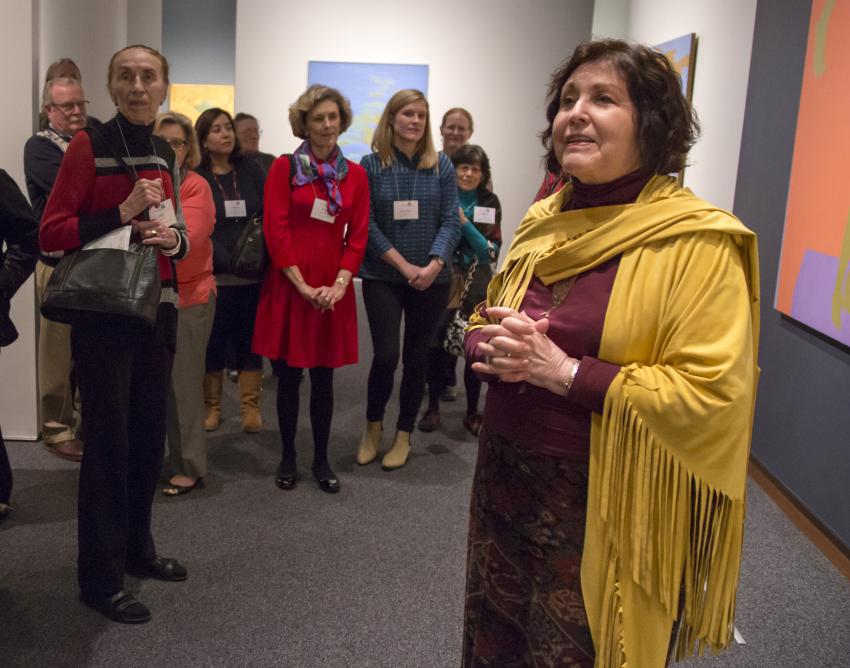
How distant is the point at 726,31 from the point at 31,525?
14.9 feet

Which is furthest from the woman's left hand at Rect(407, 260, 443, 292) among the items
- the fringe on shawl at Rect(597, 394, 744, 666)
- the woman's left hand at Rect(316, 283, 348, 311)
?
the fringe on shawl at Rect(597, 394, 744, 666)

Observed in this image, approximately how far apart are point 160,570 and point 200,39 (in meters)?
8.95

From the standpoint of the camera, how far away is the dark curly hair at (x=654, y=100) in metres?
1.33

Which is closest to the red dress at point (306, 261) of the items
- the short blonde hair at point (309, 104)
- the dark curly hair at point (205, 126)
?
the short blonde hair at point (309, 104)

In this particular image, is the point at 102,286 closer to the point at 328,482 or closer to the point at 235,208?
the point at 328,482

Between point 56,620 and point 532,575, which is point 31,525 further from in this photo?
point 532,575

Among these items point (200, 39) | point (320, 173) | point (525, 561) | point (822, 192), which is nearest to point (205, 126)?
point (320, 173)

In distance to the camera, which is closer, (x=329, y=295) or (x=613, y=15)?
(x=329, y=295)

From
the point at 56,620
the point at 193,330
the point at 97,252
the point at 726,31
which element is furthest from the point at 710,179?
the point at 56,620

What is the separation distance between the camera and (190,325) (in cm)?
330

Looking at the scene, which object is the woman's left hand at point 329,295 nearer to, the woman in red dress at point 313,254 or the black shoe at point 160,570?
the woman in red dress at point 313,254

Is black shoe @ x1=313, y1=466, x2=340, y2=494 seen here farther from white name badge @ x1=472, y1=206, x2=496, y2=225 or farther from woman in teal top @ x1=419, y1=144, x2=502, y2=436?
white name badge @ x1=472, y1=206, x2=496, y2=225

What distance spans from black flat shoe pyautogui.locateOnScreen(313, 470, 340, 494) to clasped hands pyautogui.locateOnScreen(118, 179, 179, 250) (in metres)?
1.51

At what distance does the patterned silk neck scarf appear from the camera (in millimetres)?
3266
